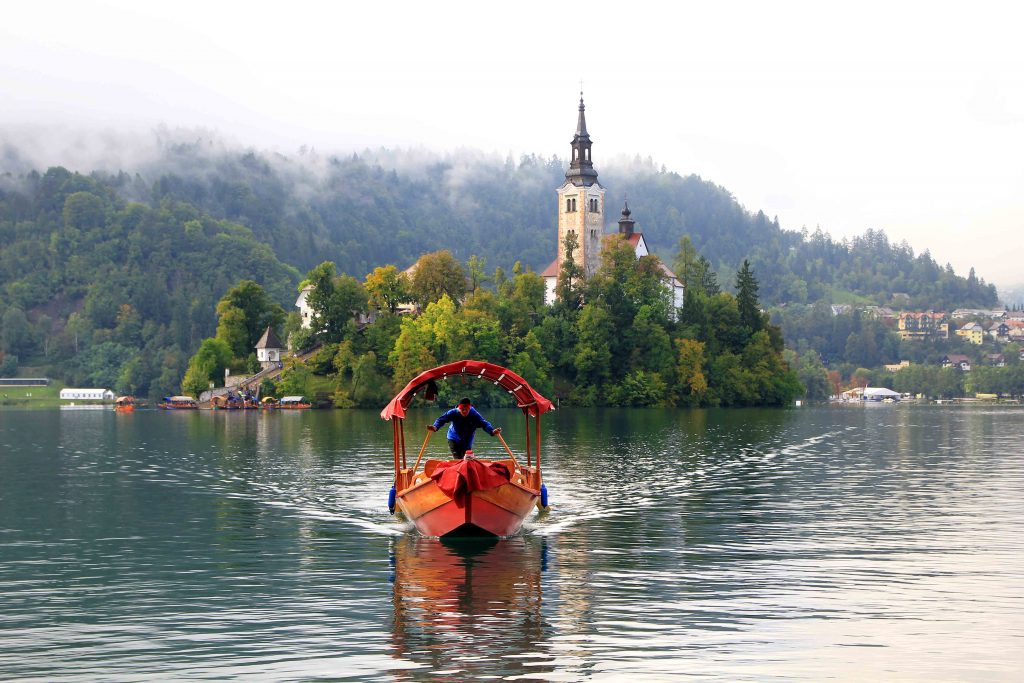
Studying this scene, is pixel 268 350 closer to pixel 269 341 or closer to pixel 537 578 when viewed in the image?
pixel 269 341

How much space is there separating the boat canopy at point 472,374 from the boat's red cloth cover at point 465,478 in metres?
3.92

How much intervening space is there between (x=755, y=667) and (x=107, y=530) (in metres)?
26.4

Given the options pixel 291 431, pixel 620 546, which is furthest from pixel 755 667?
pixel 291 431

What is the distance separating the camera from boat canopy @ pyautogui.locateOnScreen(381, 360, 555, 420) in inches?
1587

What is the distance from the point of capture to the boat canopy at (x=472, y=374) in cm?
4031

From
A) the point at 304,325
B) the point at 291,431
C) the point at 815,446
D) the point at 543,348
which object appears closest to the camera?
the point at 815,446

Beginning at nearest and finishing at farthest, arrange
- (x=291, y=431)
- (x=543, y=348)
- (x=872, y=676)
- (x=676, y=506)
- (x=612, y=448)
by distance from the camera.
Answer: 1. (x=872, y=676)
2. (x=676, y=506)
3. (x=612, y=448)
4. (x=291, y=431)
5. (x=543, y=348)

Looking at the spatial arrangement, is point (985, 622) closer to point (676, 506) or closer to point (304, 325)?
point (676, 506)

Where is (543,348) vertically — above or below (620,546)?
above

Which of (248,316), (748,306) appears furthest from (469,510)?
(248,316)

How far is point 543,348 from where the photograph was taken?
169m

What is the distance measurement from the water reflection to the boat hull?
0.39 m

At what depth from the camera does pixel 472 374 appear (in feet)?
140

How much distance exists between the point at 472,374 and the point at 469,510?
726 cm
